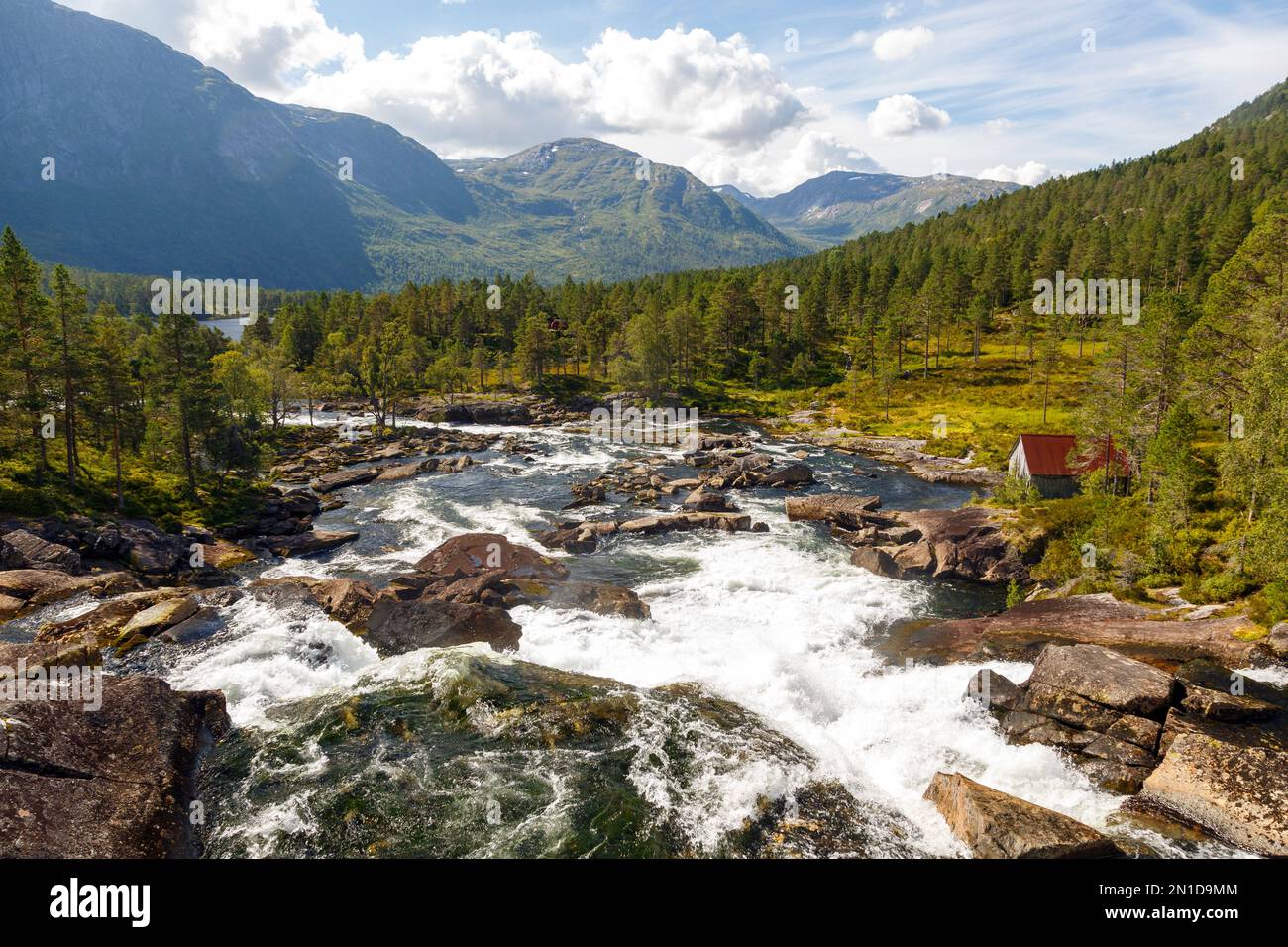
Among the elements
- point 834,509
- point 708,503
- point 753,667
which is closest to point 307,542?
point 708,503

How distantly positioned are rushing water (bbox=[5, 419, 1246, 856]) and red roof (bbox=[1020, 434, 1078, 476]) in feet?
62.6

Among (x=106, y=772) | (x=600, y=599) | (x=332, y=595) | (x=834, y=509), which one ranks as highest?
(x=834, y=509)

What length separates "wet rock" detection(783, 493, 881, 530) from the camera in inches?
2028

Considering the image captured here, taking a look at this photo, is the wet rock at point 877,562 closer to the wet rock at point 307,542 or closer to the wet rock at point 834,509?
the wet rock at point 834,509

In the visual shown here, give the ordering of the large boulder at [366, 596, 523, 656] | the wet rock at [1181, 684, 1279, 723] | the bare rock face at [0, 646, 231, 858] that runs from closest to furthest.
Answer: the bare rock face at [0, 646, 231, 858] → the wet rock at [1181, 684, 1279, 723] → the large boulder at [366, 596, 523, 656]

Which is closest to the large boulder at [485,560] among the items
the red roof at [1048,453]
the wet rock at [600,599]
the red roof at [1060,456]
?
the wet rock at [600,599]

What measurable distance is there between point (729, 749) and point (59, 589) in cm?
3582

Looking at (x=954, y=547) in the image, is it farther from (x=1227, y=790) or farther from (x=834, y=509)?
(x=1227, y=790)

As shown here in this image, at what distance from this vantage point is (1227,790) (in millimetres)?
18453

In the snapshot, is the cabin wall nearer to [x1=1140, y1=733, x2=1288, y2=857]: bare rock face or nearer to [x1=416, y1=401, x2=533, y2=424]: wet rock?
[x1=1140, y1=733, x2=1288, y2=857]: bare rock face

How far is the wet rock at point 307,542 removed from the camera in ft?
150

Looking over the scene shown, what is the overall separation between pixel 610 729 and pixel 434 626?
12.2 metres

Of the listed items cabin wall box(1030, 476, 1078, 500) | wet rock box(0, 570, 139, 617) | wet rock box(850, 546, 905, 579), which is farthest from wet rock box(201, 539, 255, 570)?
cabin wall box(1030, 476, 1078, 500)
